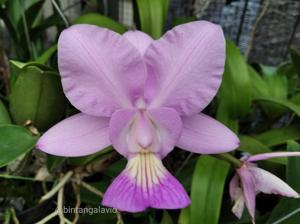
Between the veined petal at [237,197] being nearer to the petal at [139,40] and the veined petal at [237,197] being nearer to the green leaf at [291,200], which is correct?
the green leaf at [291,200]

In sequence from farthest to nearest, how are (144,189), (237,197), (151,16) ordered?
(151,16), (237,197), (144,189)

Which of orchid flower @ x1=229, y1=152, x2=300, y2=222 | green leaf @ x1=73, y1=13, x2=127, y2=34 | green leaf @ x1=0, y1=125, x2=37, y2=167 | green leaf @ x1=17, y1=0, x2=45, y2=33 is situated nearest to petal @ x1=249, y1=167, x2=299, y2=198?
orchid flower @ x1=229, y1=152, x2=300, y2=222

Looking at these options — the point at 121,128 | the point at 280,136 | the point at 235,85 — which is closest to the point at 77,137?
the point at 121,128

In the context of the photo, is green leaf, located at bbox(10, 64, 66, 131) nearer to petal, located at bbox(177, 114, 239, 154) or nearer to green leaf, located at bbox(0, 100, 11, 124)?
green leaf, located at bbox(0, 100, 11, 124)

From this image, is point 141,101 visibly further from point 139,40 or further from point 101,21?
point 101,21

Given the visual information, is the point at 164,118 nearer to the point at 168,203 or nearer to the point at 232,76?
the point at 168,203
